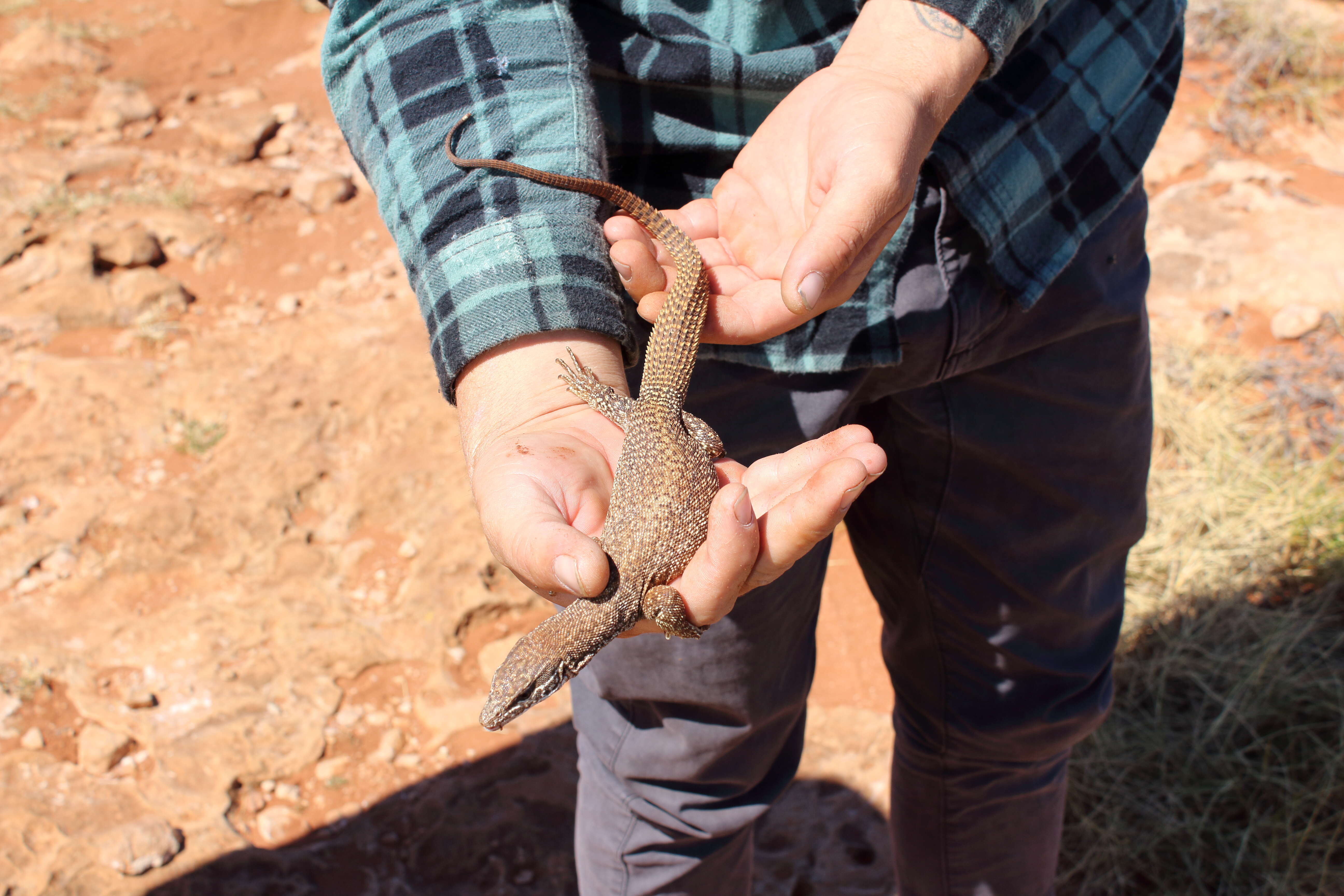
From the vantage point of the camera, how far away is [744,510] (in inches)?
68.0

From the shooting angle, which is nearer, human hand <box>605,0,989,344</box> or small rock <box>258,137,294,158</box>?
human hand <box>605,0,989,344</box>

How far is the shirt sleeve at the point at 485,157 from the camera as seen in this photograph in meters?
1.94

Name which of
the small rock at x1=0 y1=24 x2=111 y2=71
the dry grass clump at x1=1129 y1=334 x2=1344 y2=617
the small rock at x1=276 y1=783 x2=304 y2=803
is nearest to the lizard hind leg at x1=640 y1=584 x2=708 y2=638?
the small rock at x1=276 y1=783 x2=304 y2=803

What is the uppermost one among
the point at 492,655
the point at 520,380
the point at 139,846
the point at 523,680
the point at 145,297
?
the point at 520,380

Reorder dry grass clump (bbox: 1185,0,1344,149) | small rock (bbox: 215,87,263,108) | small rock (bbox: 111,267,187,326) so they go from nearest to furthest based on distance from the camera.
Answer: small rock (bbox: 111,267,187,326)
dry grass clump (bbox: 1185,0,1344,149)
small rock (bbox: 215,87,263,108)

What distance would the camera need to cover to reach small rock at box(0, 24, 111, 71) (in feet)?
33.6

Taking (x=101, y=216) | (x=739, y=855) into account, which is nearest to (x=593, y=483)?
(x=739, y=855)

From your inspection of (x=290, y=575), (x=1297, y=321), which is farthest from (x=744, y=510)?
(x=1297, y=321)

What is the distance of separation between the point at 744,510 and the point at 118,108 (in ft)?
33.3

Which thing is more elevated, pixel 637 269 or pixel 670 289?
pixel 637 269

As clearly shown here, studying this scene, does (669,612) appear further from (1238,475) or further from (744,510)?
(1238,475)

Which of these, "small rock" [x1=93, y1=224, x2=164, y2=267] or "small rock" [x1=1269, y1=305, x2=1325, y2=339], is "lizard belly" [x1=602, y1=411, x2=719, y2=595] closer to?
"small rock" [x1=1269, y1=305, x2=1325, y2=339]

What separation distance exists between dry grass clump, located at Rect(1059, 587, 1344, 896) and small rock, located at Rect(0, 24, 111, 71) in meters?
11.9

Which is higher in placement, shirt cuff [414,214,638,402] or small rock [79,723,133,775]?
shirt cuff [414,214,638,402]
